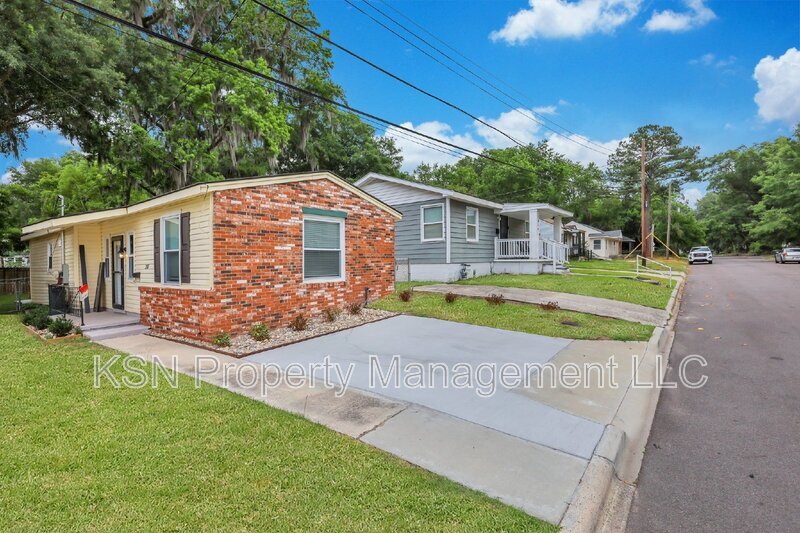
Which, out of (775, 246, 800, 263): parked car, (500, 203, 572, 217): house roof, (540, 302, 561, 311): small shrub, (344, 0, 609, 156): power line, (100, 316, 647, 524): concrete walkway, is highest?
(344, 0, 609, 156): power line

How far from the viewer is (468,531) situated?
7.50ft

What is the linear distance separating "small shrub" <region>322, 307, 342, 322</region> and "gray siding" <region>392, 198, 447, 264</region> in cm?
639

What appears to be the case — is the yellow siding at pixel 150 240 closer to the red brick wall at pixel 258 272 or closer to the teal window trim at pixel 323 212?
the red brick wall at pixel 258 272

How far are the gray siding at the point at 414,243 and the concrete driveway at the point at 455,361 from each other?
20.8 feet

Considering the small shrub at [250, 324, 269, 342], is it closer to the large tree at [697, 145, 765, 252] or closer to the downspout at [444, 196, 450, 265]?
the downspout at [444, 196, 450, 265]

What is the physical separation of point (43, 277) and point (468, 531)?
16.9 meters

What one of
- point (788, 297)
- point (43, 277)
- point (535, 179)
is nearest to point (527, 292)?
point (788, 297)

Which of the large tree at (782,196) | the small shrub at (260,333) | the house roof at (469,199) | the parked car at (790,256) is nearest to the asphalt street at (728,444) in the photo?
the small shrub at (260,333)

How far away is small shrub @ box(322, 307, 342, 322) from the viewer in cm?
879

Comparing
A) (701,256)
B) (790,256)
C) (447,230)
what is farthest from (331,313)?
(701,256)

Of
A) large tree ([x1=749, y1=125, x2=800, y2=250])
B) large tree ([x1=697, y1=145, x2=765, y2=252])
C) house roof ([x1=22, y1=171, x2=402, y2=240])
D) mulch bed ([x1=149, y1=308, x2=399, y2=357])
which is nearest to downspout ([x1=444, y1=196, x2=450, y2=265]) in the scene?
house roof ([x1=22, y1=171, x2=402, y2=240])

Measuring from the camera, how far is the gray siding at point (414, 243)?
1491cm

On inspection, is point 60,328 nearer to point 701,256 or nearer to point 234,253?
point 234,253

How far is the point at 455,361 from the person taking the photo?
19.5 feet
